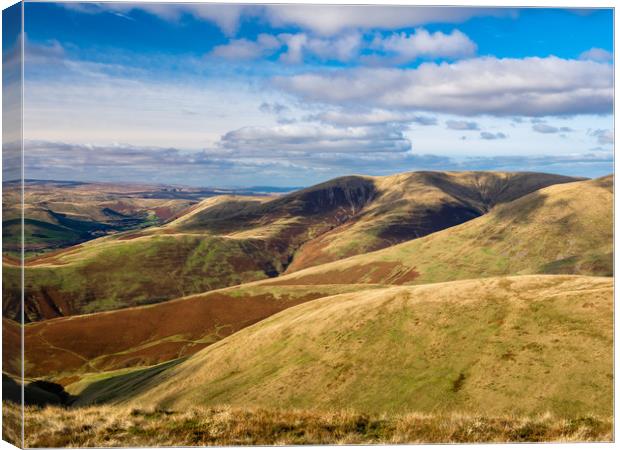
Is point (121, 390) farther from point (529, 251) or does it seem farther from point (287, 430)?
point (529, 251)

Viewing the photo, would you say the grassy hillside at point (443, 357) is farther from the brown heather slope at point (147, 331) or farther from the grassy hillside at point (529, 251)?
the grassy hillside at point (529, 251)

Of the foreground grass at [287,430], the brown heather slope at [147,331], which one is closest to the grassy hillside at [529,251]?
the brown heather slope at [147,331]

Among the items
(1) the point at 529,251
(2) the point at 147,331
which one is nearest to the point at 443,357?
(2) the point at 147,331

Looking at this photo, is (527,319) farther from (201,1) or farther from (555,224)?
(555,224)

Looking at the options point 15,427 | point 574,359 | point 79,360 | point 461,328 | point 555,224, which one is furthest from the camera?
point 555,224

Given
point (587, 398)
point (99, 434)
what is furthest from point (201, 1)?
point (587, 398)

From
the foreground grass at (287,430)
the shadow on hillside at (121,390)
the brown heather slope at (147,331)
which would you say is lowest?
the brown heather slope at (147,331)
